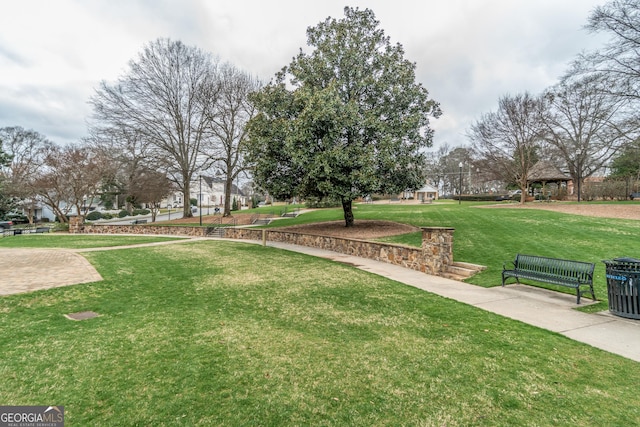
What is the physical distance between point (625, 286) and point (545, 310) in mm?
1296

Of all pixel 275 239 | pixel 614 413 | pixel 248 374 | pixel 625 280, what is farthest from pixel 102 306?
pixel 275 239

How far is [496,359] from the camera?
4078 mm

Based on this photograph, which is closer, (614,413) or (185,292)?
(614,413)

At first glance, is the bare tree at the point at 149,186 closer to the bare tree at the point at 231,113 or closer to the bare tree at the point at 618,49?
the bare tree at the point at 231,113

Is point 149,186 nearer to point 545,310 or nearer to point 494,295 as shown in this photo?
point 494,295

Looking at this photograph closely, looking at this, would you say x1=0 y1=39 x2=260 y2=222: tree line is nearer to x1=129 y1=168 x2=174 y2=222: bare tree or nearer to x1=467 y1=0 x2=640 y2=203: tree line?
x1=129 y1=168 x2=174 y2=222: bare tree

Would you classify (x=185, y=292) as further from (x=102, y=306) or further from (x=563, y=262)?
(x=563, y=262)

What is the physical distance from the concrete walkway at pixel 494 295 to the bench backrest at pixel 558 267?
1.54ft

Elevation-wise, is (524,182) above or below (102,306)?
above

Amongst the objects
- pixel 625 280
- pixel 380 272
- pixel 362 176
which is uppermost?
pixel 362 176

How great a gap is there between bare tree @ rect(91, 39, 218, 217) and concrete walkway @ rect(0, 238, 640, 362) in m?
19.7

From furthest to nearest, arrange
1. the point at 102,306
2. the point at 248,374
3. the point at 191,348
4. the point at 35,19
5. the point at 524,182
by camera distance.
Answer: the point at 524,182
the point at 35,19
the point at 102,306
the point at 191,348
the point at 248,374

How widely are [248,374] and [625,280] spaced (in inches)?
254

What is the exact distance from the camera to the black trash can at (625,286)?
18.2 ft
